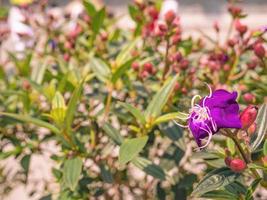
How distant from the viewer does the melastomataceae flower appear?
75cm

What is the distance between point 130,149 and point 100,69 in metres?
0.36

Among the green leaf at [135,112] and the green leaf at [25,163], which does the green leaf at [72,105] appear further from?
the green leaf at [25,163]

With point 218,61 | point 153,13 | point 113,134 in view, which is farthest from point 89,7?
point 113,134

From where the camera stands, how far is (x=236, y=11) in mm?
1315

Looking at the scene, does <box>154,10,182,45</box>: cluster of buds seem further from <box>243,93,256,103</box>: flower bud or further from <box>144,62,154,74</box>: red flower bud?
<box>243,93,256,103</box>: flower bud

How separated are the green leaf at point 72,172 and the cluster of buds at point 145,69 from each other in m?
0.27

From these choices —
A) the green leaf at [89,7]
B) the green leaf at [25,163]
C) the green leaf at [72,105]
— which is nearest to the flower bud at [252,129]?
the green leaf at [72,105]

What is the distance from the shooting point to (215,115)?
29.6 inches

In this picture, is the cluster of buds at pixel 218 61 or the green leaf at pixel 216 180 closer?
the green leaf at pixel 216 180

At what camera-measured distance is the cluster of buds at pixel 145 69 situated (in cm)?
122

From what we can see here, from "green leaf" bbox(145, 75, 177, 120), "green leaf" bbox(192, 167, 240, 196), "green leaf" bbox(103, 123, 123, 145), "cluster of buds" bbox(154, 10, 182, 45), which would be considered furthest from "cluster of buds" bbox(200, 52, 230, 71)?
"green leaf" bbox(192, 167, 240, 196)

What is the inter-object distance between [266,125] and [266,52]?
32cm

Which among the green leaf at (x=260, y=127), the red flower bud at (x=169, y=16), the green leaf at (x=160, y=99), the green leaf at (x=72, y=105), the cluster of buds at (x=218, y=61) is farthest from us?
the cluster of buds at (x=218, y=61)

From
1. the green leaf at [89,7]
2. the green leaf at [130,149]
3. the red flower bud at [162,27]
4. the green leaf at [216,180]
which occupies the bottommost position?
the green leaf at [130,149]
